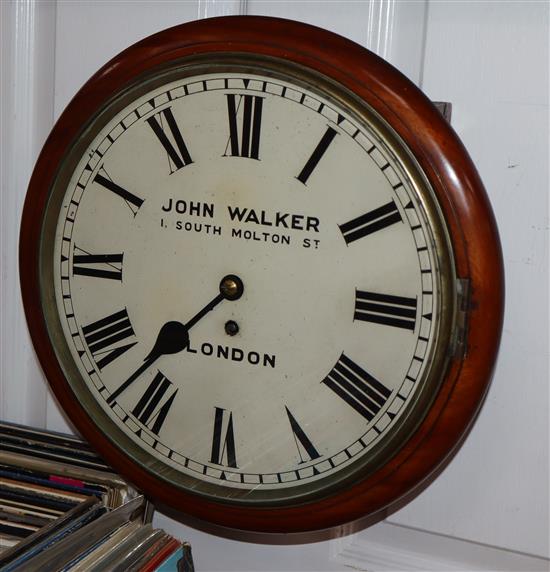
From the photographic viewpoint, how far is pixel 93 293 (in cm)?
80

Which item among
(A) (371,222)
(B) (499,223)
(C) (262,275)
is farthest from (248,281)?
(B) (499,223)

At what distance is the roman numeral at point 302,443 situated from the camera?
0.73m

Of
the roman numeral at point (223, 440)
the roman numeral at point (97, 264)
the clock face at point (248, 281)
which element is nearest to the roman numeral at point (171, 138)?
the clock face at point (248, 281)

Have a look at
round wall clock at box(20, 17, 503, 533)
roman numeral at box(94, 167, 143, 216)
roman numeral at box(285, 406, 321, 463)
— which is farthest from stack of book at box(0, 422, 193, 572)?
roman numeral at box(94, 167, 143, 216)

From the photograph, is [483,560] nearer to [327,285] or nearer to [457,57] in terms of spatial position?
→ [327,285]

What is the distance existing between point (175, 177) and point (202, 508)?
30 cm

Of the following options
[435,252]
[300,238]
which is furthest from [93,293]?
[435,252]

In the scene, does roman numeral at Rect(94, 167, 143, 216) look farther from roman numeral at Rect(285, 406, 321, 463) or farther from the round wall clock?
roman numeral at Rect(285, 406, 321, 463)

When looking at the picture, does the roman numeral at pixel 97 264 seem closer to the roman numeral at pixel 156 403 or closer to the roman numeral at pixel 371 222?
the roman numeral at pixel 156 403

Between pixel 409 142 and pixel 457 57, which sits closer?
pixel 409 142

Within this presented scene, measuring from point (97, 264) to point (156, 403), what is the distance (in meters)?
0.14

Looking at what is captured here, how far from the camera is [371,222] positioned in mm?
689

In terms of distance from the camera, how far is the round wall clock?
Answer: 674 millimetres

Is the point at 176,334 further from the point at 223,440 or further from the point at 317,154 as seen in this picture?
the point at 317,154
